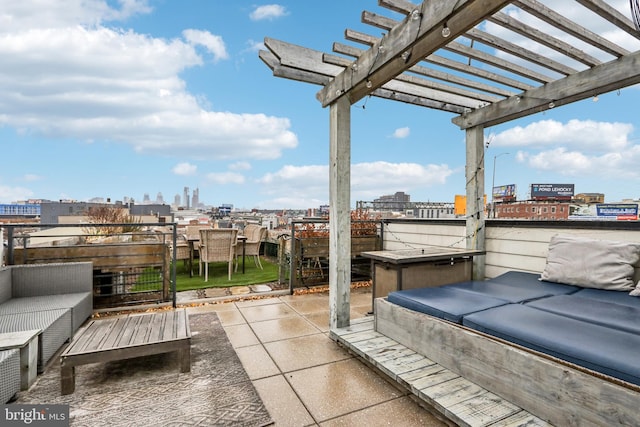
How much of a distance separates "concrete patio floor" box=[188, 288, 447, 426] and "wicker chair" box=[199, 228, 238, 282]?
146 cm

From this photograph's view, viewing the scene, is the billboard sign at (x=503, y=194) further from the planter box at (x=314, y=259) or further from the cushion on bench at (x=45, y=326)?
the cushion on bench at (x=45, y=326)

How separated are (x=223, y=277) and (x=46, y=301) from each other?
279 centimetres

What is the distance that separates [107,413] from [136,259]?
7.74 ft

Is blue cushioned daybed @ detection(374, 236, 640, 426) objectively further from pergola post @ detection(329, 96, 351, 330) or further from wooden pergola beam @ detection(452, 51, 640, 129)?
wooden pergola beam @ detection(452, 51, 640, 129)

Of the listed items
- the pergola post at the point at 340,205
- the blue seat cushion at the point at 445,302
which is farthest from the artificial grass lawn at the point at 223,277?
the blue seat cushion at the point at 445,302

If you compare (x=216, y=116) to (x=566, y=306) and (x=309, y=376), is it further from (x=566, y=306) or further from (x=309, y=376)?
(x=566, y=306)

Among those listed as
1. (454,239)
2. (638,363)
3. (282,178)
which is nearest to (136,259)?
(454,239)

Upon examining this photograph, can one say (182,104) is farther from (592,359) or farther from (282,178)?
(592,359)

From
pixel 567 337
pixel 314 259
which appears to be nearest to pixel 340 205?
pixel 567 337

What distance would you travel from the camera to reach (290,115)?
11.5 metres

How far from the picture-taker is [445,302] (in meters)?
2.25

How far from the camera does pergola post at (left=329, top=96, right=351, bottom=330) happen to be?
2732mm

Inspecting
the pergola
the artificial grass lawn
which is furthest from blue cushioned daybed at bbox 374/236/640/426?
the artificial grass lawn

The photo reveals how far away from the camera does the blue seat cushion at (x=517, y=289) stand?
235 cm
